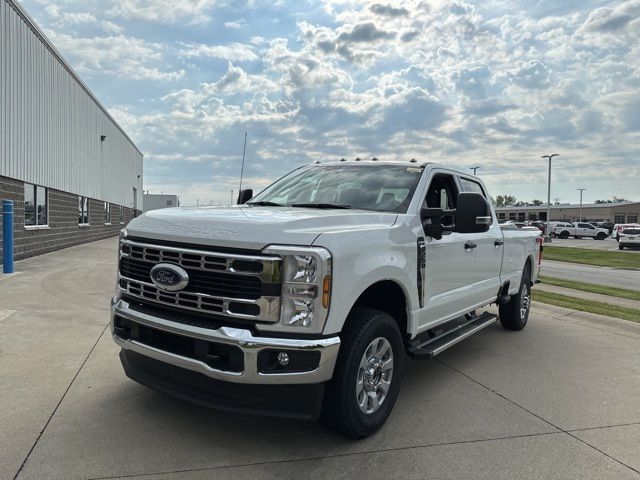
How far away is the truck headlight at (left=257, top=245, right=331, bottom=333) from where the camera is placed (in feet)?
9.71

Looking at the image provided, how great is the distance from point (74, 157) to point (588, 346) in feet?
66.2

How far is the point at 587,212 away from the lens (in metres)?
104

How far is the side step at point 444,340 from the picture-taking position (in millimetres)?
4066

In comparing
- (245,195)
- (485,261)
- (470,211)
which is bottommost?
(485,261)

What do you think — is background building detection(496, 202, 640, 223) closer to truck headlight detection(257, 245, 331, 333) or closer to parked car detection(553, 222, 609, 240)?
parked car detection(553, 222, 609, 240)

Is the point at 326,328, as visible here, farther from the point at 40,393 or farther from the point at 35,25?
the point at 35,25

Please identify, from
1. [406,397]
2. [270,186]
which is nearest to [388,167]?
[270,186]

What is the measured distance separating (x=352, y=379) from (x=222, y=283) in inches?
A: 40.4

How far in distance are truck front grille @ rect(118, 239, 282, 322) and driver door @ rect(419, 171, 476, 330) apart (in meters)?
1.63

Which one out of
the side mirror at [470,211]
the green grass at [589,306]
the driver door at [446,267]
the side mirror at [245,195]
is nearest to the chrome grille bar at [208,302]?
the driver door at [446,267]

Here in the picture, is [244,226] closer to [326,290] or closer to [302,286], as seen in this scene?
[302,286]

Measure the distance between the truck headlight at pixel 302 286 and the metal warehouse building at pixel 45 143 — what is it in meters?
12.4

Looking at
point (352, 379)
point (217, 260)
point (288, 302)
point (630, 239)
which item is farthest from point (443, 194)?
point (630, 239)

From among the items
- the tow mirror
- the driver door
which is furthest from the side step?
the tow mirror
